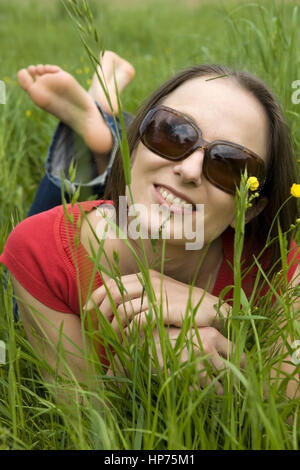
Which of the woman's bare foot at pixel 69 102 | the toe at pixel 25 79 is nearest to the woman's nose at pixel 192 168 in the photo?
the woman's bare foot at pixel 69 102

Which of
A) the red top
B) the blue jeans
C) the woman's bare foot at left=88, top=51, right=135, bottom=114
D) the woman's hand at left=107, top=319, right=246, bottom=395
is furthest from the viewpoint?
the woman's bare foot at left=88, top=51, right=135, bottom=114

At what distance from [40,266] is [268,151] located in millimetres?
633

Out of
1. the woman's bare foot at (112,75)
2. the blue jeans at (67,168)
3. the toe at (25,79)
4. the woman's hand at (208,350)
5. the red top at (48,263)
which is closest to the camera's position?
the woman's hand at (208,350)

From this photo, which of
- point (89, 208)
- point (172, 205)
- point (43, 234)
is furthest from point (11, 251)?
point (172, 205)

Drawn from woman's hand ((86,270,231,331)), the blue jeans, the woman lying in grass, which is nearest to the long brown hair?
the woman lying in grass

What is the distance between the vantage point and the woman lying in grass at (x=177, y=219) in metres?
1.42

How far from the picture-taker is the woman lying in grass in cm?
142

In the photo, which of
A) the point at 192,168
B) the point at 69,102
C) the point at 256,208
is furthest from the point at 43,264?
the point at 69,102

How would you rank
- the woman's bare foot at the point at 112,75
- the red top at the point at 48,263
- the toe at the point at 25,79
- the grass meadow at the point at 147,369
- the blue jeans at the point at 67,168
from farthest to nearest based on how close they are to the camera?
the woman's bare foot at the point at 112,75
the toe at the point at 25,79
the blue jeans at the point at 67,168
the red top at the point at 48,263
the grass meadow at the point at 147,369

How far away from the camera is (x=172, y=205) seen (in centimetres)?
146

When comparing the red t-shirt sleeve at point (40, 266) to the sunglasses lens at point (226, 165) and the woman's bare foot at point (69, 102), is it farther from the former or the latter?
the woman's bare foot at point (69, 102)

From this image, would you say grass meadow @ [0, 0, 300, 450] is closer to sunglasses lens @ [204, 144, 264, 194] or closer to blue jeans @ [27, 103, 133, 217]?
blue jeans @ [27, 103, 133, 217]

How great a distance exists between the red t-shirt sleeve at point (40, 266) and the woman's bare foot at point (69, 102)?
0.80 m

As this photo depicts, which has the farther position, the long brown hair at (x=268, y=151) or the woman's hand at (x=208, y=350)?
the long brown hair at (x=268, y=151)
